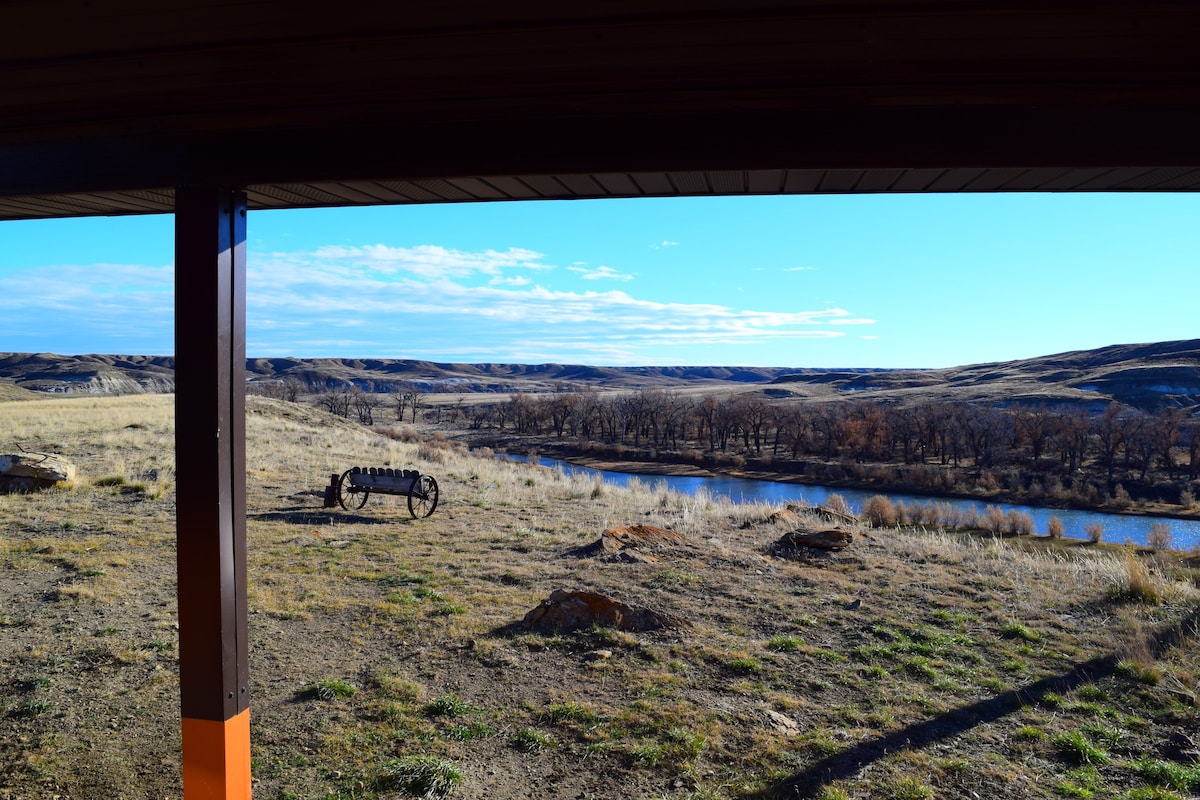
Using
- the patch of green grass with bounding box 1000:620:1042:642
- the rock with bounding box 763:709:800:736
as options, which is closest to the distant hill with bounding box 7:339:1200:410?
the patch of green grass with bounding box 1000:620:1042:642

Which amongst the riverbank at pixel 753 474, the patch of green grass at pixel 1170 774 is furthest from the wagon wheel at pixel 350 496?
the riverbank at pixel 753 474

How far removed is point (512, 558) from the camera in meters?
8.69

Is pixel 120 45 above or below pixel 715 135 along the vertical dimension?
above

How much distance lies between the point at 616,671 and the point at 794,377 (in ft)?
468

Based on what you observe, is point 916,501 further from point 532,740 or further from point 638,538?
point 532,740

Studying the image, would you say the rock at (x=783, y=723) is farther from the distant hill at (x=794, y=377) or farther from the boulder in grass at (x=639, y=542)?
the distant hill at (x=794, y=377)

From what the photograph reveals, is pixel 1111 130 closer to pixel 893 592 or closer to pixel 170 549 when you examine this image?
pixel 893 592

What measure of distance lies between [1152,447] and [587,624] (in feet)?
149

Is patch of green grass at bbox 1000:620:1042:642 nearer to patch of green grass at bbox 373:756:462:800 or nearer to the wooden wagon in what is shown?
patch of green grass at bbox 373:756:462:800

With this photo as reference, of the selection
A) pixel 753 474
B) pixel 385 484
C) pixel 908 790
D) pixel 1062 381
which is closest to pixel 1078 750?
pixel 908 790

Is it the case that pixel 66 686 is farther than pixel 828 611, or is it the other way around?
pixel 828 611

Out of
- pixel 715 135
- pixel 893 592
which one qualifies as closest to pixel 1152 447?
pixel 893 592

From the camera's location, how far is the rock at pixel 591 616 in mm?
5992

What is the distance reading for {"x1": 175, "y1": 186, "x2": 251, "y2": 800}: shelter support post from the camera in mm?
2531
